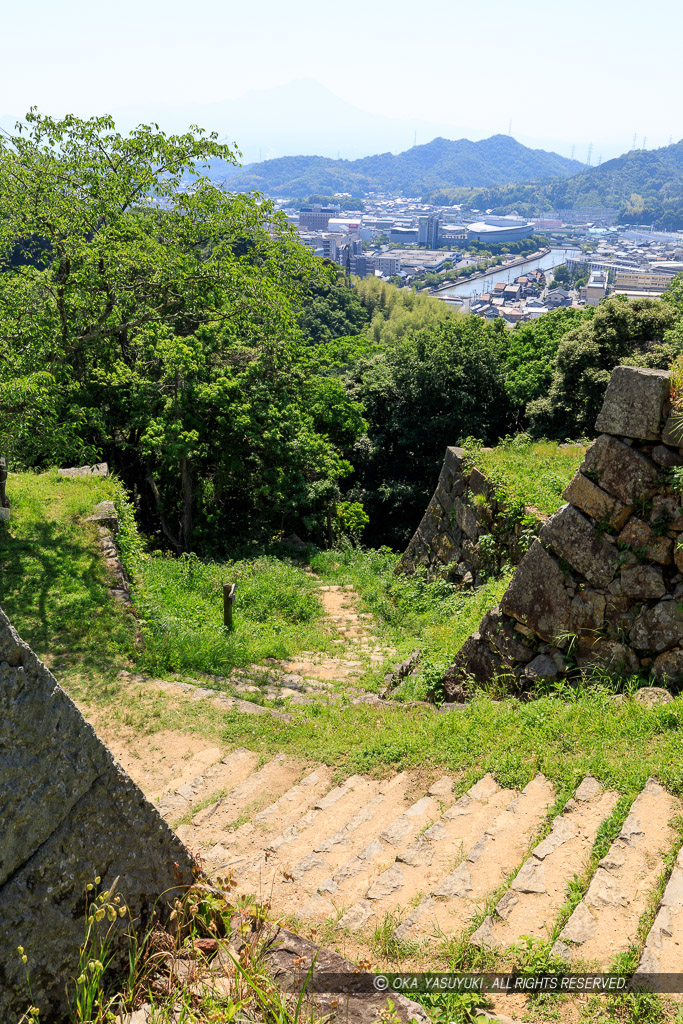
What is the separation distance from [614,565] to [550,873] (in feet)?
10.1

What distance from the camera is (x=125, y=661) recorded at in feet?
23.4

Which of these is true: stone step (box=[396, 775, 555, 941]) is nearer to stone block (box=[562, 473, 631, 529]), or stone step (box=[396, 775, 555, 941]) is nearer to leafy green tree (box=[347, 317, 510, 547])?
stone block (box=[562, 473, 631, 529])

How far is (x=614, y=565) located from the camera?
19.6 feet

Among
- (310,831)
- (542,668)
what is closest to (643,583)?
(542,668)

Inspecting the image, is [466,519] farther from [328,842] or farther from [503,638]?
[328,842]

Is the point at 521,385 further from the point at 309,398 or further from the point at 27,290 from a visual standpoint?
the point at 27,290

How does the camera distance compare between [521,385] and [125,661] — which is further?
[521,385]

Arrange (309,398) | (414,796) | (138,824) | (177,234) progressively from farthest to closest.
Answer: (309,398), (177,234), (414,796), (138,824)

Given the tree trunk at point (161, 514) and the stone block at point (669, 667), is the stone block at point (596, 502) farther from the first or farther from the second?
the tree trunk at point (161, 514)

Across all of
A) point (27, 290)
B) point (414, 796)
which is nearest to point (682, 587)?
point (414, 796)

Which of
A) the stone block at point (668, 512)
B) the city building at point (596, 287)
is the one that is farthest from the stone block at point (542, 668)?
the city building at point (596, 287)

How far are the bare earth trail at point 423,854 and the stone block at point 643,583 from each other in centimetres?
216

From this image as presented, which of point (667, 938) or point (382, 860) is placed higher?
point (667, 938)

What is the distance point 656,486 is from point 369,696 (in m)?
3.62
